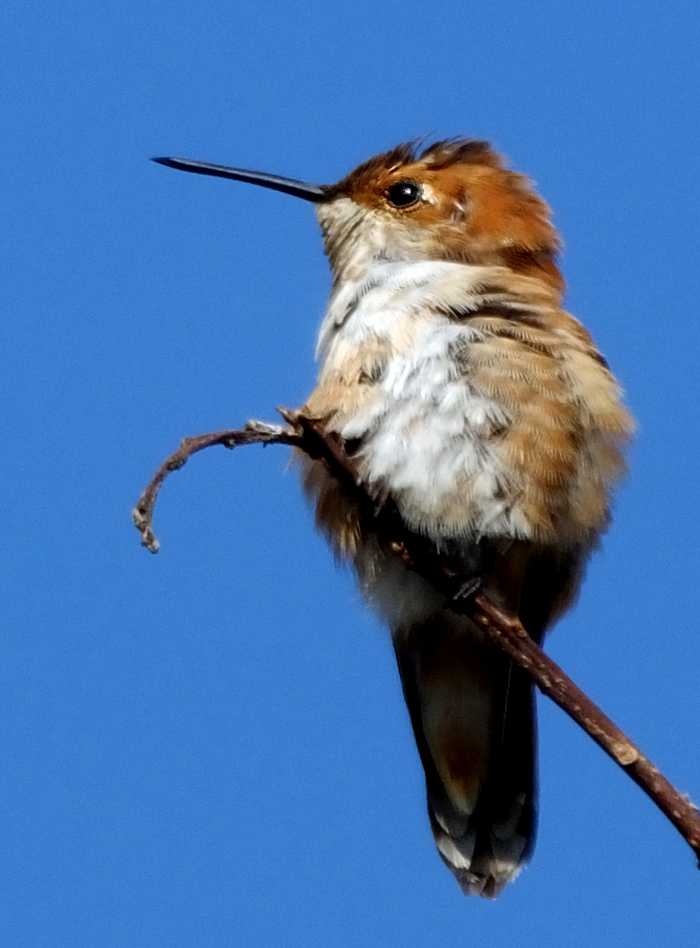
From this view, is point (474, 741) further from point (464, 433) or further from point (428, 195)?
point (428, 195)

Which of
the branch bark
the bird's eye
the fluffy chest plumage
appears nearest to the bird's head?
the bird's eye

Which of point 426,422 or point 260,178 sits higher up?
point 260,178

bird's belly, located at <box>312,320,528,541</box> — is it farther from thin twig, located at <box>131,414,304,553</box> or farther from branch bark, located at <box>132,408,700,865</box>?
thin twig, located at <box>131,414,304,553</box>

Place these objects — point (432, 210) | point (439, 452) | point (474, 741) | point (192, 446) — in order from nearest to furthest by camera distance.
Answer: point (192, 446) → point (439, 452) → point (474, 741) → point (432, 210)

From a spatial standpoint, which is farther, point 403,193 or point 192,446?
point 403,193

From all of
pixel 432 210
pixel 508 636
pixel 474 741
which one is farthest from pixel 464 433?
pixel 432 210

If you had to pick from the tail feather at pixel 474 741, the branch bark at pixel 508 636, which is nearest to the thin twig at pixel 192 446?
the branch bark at pixel 508 636

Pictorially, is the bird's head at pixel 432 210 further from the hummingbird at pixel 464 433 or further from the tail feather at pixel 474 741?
the tail feather at pixel 474 741

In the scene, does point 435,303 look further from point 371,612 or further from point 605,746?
point 605,746
